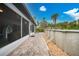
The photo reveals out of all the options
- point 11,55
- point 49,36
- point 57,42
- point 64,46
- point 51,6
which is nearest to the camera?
point 11,55

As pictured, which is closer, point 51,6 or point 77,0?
point 77,0

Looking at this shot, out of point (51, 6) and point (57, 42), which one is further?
point (57, 42)

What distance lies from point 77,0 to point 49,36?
2175 mm

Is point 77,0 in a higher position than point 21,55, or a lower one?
higher

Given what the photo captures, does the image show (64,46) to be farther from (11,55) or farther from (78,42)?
(11,55)

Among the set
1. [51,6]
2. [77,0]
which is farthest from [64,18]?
[77,0]

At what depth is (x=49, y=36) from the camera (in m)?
5.33

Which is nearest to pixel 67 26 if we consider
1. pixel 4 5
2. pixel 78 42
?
pixel 78 42

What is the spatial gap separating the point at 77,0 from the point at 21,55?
1772 millimetres

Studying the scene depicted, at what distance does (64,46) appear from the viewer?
414cm

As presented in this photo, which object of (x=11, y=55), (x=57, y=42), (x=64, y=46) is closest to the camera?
(x=11, y=55)

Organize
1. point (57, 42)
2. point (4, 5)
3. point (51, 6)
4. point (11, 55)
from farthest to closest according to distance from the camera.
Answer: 1. point (57, 42)
2. point (51, 6)
3. point (11, 55)
4. point (4, 5)

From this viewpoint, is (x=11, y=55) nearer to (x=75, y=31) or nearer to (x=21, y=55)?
(x=21, y=55)

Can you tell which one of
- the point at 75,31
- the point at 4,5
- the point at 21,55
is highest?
→ the point at 4,5
